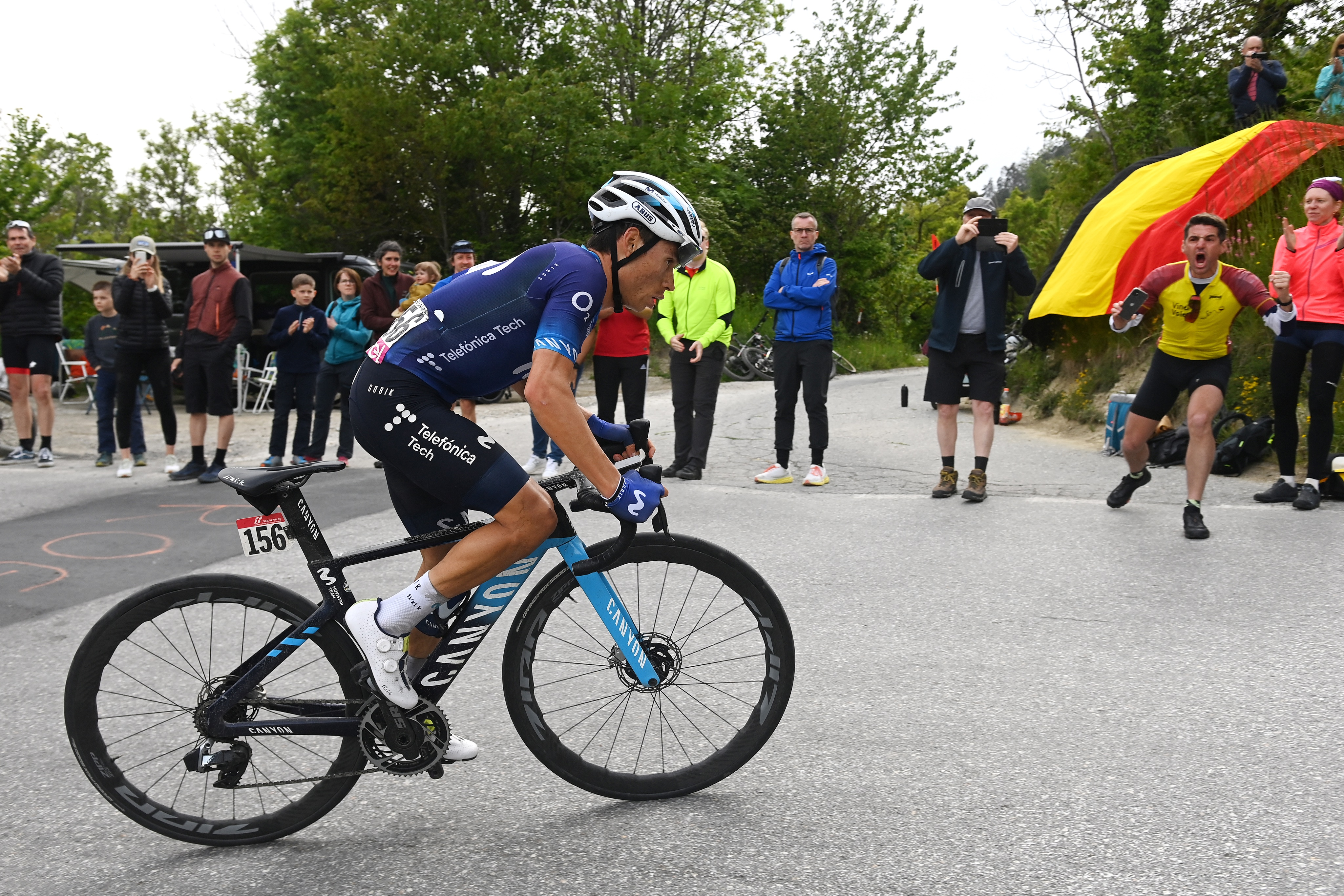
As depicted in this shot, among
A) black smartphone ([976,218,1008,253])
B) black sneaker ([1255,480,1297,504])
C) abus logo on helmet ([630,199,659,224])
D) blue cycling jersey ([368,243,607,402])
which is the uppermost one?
black smartphone ([976,218,1008,253])

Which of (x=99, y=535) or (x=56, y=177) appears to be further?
(x=56, y=177)

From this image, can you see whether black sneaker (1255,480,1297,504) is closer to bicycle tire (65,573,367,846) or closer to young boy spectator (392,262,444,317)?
young boy spectator (392,262,444,317)

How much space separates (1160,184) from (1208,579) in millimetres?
8090

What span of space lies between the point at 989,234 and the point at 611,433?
19.9 ft

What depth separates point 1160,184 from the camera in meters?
12.5

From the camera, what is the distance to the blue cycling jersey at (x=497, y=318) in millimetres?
2902

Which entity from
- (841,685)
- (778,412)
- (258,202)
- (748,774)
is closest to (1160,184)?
(778,412)

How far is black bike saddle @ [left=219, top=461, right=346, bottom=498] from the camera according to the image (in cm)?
289

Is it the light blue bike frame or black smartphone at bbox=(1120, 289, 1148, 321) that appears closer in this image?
the light blue bike frame

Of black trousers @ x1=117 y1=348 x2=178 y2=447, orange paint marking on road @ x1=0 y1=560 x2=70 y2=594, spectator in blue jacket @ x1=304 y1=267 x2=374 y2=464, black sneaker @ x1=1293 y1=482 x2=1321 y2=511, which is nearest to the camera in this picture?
orange paint marking on road @ x1=0 y1=560 x2=70 y2=594

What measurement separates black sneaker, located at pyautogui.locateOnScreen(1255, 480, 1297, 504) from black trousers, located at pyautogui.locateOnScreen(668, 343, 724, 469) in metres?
4.36

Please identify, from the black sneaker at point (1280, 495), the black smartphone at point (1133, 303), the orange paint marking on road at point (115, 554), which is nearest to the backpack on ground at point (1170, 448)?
the black sneaker at point (1280, 495)

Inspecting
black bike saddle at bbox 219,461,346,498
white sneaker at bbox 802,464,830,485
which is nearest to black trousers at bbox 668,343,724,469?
white sneaker at bbox 802,464,830,485

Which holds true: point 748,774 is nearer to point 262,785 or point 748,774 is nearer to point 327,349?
point 262,785
